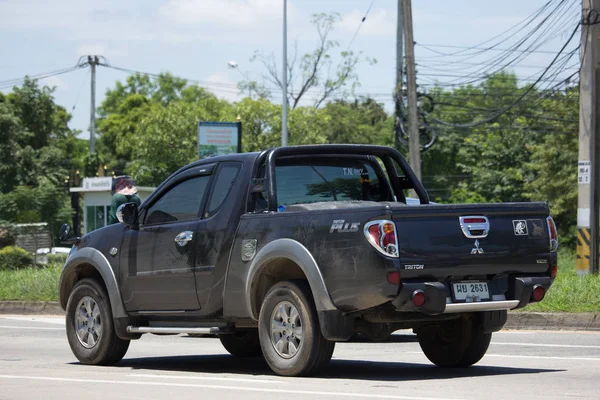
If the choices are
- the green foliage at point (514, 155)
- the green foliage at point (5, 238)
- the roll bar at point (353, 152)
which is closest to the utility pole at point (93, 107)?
the green foliage at point (514, 155)

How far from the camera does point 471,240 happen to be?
8422 millimetres

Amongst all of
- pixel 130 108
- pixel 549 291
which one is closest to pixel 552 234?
pixel 549 291

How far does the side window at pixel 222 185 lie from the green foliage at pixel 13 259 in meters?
18.0

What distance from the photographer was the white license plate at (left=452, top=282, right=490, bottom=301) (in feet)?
27.6

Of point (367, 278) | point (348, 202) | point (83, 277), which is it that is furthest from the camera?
point (83, 277)

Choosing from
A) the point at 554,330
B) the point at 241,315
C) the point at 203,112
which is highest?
the point at 203,112

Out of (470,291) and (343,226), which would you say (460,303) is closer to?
(470,291)

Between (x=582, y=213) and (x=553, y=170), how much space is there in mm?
31450

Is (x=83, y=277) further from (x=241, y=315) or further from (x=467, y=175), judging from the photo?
(x=467, y=175)

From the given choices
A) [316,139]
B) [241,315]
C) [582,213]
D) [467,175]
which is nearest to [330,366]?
[241,315]

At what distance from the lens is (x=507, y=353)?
11.3 metres

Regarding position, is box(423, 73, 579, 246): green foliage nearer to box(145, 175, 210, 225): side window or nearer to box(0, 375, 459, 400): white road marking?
box(145, 175, 210, 225): side window

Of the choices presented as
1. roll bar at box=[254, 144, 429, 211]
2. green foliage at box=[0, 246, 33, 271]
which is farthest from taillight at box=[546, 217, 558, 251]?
green foliage at box=[0, 246, 33, 271]

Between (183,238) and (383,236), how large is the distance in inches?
95.0
